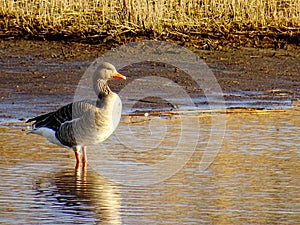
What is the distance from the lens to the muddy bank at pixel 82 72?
38.7ft

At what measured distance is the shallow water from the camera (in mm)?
6285

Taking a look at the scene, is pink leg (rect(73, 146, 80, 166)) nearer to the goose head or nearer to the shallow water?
the shallow water

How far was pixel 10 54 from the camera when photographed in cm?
1420

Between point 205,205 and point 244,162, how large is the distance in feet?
5.50

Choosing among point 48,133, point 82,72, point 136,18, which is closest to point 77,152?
point 48,133

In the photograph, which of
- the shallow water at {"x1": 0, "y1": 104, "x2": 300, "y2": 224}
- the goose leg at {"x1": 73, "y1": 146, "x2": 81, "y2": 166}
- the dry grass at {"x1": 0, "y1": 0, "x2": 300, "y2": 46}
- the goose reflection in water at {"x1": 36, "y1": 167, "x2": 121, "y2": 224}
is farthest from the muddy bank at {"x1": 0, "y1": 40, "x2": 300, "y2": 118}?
the goose reflection in water at {"x1": 36, "y1": 167, "x2": 121, "y2": 224}

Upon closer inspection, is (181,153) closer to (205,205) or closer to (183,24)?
(205,205)

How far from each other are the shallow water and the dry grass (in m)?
5.15

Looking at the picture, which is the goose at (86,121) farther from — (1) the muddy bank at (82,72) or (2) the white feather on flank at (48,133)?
(1) the muddy bank at (82,72)

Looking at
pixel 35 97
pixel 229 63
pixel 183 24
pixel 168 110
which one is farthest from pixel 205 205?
pixel 183 24

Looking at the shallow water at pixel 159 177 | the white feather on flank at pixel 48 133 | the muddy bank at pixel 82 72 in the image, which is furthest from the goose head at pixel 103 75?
the muddy bank at pixel 82 72

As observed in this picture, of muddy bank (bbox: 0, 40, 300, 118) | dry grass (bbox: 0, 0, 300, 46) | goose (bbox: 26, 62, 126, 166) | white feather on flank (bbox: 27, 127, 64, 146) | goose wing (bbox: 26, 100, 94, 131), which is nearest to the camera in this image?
goose (bbox: 26, 62, 126, 166)

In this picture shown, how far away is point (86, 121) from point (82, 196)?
135 cm

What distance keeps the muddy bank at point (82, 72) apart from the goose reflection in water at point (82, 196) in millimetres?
3201
